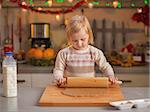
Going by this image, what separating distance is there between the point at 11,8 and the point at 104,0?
719 millimetres

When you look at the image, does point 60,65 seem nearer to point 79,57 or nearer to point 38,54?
point 79,57

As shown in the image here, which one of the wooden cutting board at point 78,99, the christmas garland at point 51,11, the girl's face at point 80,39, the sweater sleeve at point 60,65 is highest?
the christmas garland at point 51,11

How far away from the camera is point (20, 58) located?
2.65 m

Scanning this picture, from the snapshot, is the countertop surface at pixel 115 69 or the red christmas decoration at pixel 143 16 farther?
the red christmas decoration at pixel 143 16

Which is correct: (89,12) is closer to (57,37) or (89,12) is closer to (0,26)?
(57,37)

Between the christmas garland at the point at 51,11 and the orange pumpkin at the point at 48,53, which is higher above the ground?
the christmas garland at the point at 51,11

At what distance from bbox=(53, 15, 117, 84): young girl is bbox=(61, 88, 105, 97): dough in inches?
13.6

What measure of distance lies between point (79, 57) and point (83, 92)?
47 centimetres

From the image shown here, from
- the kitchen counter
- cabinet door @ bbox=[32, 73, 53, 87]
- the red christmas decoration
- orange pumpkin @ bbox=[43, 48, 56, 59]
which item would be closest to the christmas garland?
orange pumpkin @ bbox=[43, 48, 56, 59]

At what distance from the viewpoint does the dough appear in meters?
1.21

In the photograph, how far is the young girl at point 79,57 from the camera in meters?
1.63

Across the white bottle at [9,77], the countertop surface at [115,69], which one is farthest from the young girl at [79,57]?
the countertop surface at [115,69]

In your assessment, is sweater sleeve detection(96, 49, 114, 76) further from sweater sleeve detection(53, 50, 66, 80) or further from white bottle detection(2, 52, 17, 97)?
white bottle detection(2, 52, 17, 97)

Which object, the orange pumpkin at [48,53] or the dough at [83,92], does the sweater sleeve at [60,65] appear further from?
the orange pumpkin at [48,53]
